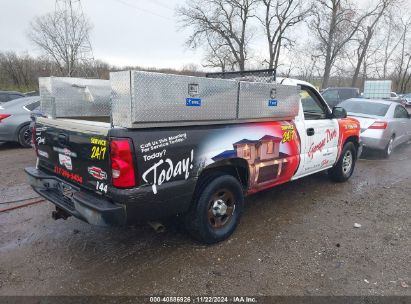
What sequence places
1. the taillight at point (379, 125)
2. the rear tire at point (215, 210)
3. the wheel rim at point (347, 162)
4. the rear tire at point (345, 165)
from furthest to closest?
the taillight at point (379, 125)
the wheel rim at point (347, 162)
the rear tire at point (345, 165)
the rear tire at point (215, 210)

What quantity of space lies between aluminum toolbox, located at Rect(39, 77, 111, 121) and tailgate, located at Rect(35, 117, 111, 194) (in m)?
0.21

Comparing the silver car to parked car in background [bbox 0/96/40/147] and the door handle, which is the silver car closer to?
the door handle

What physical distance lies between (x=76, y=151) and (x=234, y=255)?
198 cm

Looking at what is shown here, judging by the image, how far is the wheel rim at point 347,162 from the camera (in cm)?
613

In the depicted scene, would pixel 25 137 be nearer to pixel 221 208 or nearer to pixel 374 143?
pixel 221 208

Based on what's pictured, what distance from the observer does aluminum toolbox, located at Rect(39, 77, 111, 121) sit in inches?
147

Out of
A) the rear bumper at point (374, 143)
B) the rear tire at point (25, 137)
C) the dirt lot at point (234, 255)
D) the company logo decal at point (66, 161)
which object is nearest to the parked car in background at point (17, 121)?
the rear tire at point (25, 137)

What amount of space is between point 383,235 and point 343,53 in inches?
1275

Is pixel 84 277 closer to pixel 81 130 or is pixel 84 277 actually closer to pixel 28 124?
pixel 81 130

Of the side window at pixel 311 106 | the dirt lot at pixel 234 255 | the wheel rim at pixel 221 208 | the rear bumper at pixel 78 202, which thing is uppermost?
the side window at pixel 311 106

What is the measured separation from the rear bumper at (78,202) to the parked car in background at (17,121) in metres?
5.95

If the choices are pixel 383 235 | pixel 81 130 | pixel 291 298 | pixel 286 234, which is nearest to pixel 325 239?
pixel 286 234

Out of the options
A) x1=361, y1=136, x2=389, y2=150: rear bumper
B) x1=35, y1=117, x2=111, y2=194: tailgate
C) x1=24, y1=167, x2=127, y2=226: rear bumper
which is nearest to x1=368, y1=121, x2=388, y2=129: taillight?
→ x1=361, y1=136, x2=389, y2=150: rear bumper

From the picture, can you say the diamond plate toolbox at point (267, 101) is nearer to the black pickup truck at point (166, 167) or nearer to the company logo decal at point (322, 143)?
the black pickup truck at point (166, 167)
